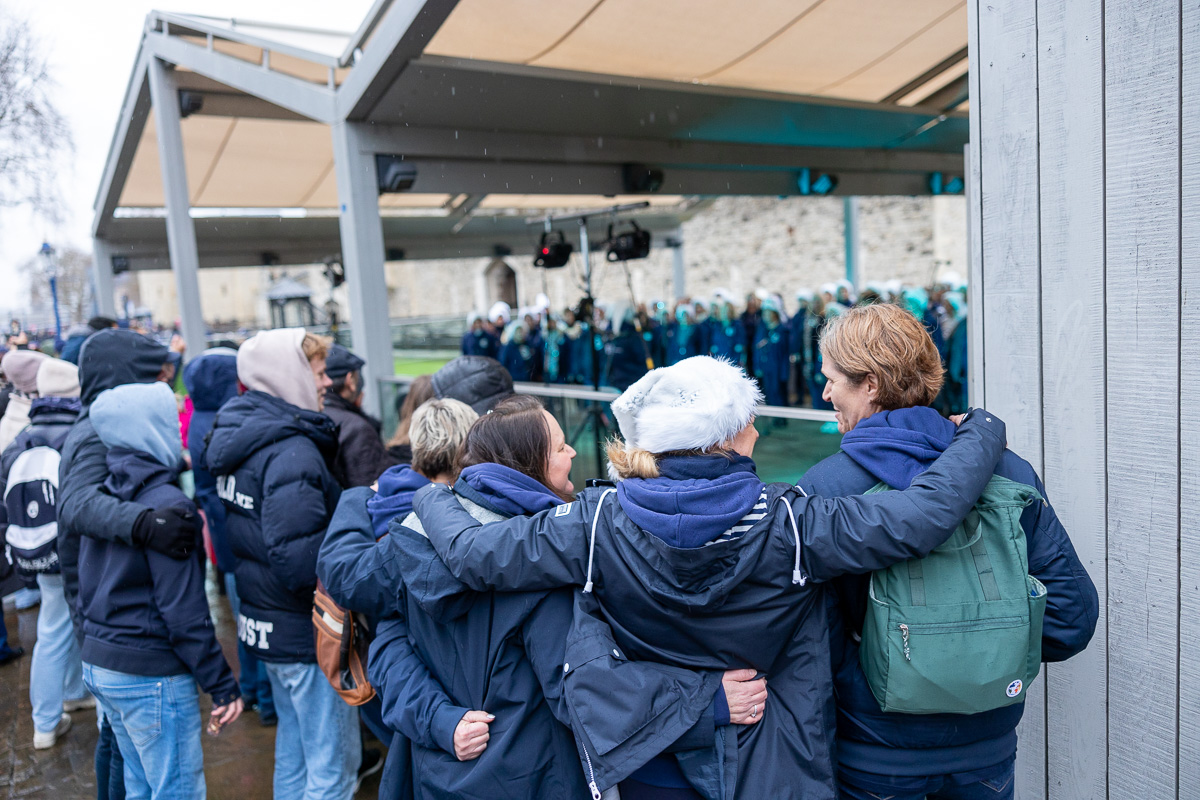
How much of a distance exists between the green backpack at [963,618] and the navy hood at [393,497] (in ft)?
3.88

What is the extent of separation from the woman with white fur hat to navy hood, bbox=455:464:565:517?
0.10 m

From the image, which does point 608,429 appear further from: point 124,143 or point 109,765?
point 124,143

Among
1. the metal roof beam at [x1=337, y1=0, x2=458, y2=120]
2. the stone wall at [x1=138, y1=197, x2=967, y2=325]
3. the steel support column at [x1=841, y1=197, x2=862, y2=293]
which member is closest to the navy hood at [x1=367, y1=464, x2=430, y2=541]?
the metal roof beam at [x1=337, y1=0, x2=458, y2=120]

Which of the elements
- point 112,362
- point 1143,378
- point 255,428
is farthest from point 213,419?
point 1143,378

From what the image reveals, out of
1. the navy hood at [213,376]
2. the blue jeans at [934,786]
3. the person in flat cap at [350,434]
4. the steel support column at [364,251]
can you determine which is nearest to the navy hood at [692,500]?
the blue jeans at [934,786]

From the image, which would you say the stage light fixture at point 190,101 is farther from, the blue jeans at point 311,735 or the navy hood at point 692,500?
the navy hood at point 692,500

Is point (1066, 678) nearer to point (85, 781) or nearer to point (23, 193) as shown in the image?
point (85, 781)

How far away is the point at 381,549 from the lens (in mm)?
1962

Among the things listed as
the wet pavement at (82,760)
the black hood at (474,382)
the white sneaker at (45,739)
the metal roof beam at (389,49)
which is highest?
the metal roof beam at (389,49)

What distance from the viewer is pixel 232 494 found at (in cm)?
264

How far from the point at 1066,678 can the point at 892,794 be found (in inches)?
28.5

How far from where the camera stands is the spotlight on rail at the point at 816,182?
888 cm

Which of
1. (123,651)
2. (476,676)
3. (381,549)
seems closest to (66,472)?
(123,651)

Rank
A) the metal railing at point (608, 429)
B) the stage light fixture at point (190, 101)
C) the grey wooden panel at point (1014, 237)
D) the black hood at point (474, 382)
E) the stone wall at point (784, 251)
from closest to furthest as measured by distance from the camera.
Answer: the grey wooden panel at point (1014, 237) → the black hood at point (474, 382) → the metal railing at point (608, 429) → the stage light fixture at point (190, 101) → the stone wall at point (784, 251)
